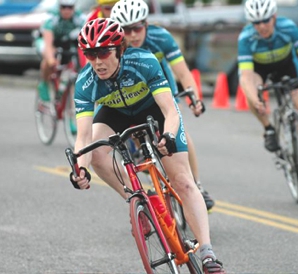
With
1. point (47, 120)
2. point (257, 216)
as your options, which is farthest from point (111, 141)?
point (47, 120)

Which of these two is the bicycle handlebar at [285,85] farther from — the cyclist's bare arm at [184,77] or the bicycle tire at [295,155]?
the cyclist's bare arm at [184,77]

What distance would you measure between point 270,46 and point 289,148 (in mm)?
1015

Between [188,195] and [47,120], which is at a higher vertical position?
[188,195]

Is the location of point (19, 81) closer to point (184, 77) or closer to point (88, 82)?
point (184, 77)

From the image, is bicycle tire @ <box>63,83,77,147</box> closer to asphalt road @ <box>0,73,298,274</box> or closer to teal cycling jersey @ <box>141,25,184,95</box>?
asphalt road @ <box>0,73,298,274</box>

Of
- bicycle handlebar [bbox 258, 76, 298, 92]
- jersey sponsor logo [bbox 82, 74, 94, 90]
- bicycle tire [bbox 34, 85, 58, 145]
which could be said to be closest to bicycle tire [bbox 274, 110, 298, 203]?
bicycle handlebar [bbox 258, 76, 298, 92]

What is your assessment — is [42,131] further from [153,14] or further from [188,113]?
[153,14]

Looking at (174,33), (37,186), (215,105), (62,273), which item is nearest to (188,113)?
(215,105)

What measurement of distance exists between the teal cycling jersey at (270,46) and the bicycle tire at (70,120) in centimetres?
413

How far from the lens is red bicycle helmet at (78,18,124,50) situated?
6.63 meters

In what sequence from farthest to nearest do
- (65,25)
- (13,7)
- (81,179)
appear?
(13,7), (65,25), (81,179)

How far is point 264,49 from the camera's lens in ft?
34.4

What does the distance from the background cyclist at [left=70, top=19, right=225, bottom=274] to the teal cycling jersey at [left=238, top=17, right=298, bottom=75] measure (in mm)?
3353

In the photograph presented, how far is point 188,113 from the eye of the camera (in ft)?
61.6
